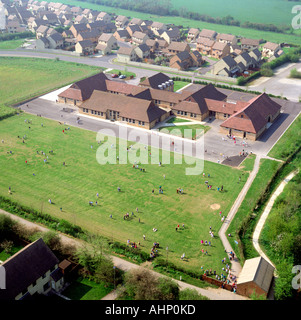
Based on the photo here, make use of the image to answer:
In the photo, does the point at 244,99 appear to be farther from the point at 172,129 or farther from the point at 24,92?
the point at 24,92

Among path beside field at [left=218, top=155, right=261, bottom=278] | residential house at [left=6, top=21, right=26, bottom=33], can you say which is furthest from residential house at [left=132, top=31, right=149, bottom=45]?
path beside field at [left=218, top=155, right=261, bottom=278]

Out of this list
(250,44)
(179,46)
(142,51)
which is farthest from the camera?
(250,44)

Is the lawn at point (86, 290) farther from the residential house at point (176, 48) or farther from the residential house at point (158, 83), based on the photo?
the residential house at point (176, 48)

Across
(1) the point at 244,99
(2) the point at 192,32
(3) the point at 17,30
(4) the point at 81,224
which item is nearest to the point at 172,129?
(1) the point at 244,99

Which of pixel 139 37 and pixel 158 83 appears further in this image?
pixel 139 37

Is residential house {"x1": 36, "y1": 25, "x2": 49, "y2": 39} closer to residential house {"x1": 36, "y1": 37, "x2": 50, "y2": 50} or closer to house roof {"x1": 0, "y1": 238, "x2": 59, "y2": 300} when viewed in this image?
residential house {"x1": 36, "y1": 37, "x2": 50, "y2": 50}

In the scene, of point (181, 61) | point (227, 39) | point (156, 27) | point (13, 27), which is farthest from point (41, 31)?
point (227, 39)

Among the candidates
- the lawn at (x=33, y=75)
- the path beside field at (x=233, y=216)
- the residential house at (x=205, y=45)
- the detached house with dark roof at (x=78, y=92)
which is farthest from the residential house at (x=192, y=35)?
the path beside field at (x=233, y=216)

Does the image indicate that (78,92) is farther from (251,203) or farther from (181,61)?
(251,203)
